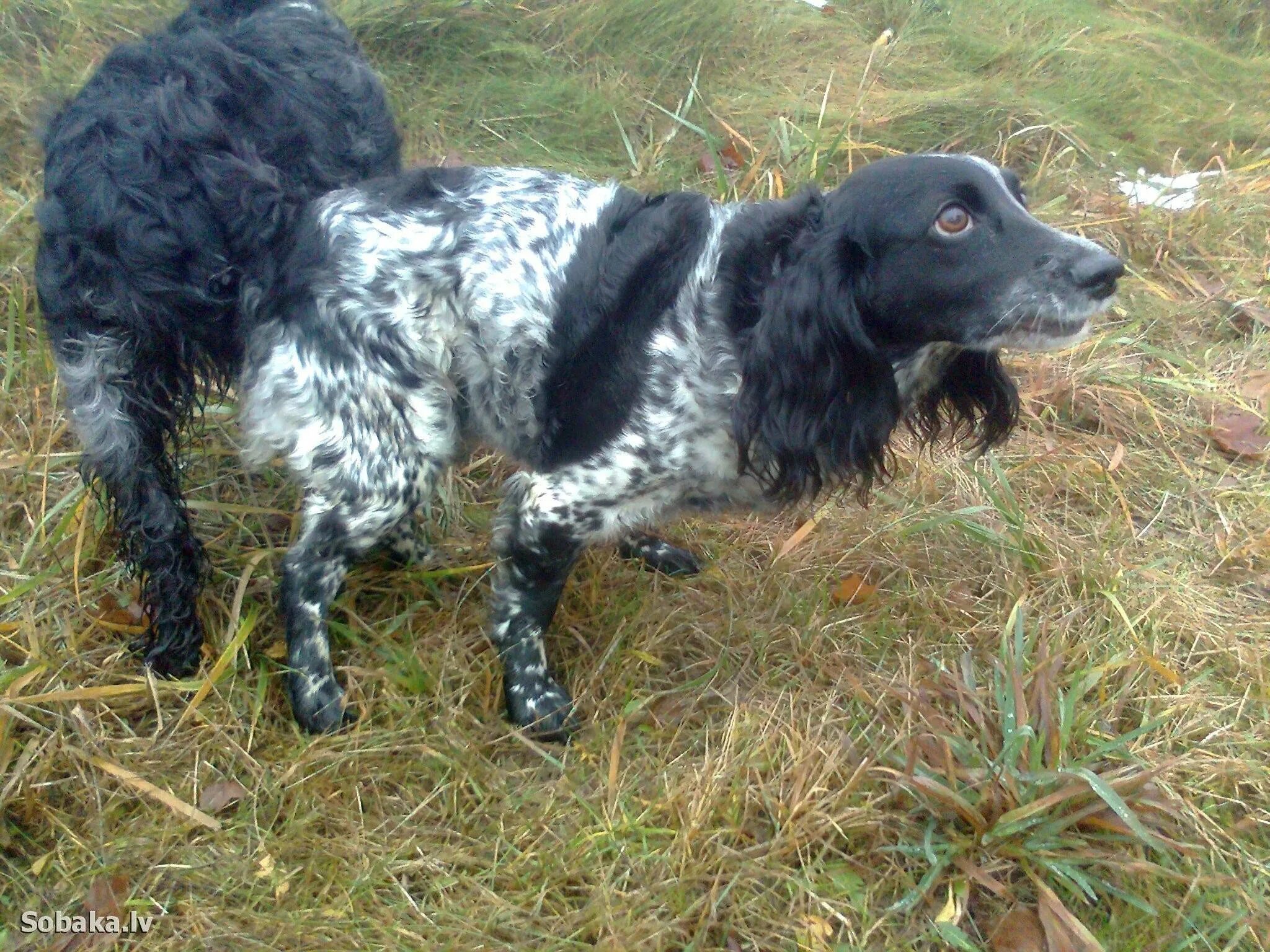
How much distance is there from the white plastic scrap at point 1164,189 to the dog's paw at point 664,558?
2852mm

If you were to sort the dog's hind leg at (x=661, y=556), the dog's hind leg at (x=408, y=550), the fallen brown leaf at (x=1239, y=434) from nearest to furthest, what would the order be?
the dog's hind leg at (x=408, y=550)
the dog's hind leg at (x=661, y=556)
the fallen brown leaf at (x=1239, y=434)

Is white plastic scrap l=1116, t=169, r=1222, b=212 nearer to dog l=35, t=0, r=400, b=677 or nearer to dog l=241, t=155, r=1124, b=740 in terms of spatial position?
dog l=241, t=155, r=1124, b=740

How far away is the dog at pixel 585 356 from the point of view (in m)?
2.06

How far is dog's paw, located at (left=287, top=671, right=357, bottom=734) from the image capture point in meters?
2.44

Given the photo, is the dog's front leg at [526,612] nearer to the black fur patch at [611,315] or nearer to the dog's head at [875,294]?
the black fur patch at [611,315]

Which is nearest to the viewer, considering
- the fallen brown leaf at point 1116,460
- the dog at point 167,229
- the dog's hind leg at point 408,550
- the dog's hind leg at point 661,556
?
the dog at point 167,229

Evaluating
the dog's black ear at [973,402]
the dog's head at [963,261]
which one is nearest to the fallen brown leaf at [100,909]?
the dog's head at [963,261]

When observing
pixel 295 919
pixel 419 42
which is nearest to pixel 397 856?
pixel 295 919

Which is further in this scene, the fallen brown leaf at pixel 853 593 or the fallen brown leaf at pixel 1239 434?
the fallen brown leaf at pixel 1239 434

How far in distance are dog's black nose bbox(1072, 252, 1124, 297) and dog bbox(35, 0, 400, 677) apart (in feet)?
5.72

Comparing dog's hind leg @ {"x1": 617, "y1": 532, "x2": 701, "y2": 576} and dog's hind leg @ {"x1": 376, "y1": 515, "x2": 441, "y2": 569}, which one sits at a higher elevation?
dog's hind leg @ {"x1": 376, "y1": 515, "x2": 441, "y2": 569}

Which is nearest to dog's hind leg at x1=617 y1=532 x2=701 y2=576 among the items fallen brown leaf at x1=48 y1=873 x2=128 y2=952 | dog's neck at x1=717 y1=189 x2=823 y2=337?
dog's neck at x1=717 y1=189 x2=823 y2=337

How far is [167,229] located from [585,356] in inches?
37.2

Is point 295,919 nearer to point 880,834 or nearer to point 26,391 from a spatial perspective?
point 880,834
